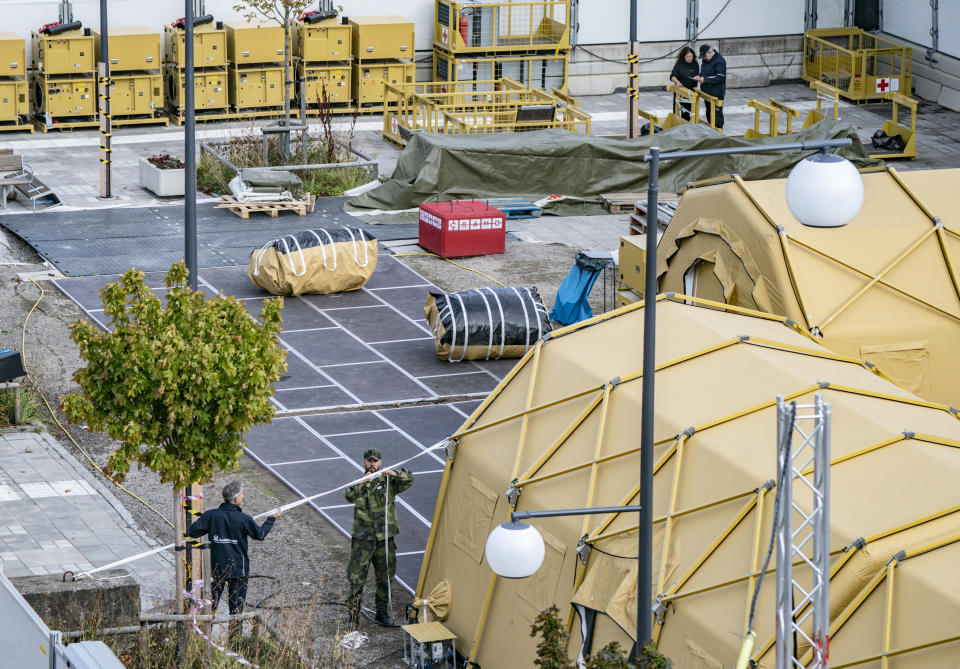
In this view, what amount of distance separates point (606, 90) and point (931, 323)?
25490 millimetres

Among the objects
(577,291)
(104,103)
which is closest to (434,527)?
(577,291)

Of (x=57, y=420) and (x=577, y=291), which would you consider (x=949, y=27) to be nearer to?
(x=577, y=291)

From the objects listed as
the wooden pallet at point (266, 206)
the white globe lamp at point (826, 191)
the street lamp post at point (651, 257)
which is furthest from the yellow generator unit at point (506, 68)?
the white globe lamp at point (826, 191)

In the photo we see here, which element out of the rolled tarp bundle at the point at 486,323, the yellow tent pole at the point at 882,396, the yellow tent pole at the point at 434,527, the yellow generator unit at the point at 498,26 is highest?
the yellow generator unit at the point at 498,26

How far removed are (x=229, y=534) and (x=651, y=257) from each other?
18.1 ft

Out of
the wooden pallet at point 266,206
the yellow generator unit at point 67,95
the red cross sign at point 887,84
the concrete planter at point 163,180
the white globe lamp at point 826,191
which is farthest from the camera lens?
the red cross sign at point 887,84

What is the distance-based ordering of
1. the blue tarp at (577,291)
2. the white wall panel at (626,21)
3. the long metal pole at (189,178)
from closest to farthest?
the long metal pole at (189,178) → the blue tarp at (577,291) → the white wall panel at (626,21)

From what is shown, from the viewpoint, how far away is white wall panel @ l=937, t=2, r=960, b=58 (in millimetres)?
42188

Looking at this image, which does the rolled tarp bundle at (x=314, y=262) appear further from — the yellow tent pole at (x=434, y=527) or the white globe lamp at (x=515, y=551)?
the white globe lamp at (x=515, y=551)

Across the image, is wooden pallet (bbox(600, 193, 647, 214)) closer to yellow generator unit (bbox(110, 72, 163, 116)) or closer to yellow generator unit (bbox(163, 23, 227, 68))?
yellow generator unit (bbox(163, 23, 227, 68))

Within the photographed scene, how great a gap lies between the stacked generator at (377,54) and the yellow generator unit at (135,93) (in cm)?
493

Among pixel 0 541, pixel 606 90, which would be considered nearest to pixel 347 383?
pixel 0 541

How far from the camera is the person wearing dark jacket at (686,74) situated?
38250 millimetres

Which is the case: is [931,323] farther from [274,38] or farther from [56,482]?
[274,38]
